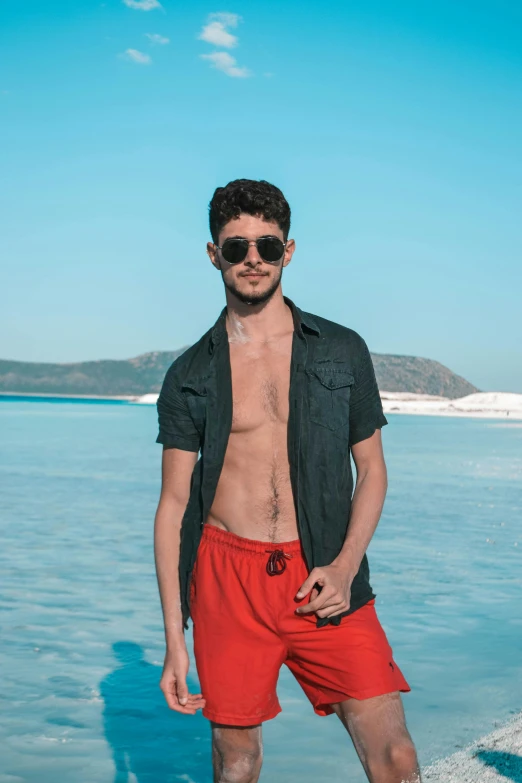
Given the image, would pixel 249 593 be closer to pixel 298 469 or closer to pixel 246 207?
pixel 298 469

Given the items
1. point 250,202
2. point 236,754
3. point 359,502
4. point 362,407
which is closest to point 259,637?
point 236,754

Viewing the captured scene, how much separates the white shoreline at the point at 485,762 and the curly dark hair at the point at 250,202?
269 cm

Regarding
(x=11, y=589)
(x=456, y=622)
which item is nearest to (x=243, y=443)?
(x=456, y=622)

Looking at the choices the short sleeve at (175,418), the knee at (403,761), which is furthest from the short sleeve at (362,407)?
the knee at (403,761)

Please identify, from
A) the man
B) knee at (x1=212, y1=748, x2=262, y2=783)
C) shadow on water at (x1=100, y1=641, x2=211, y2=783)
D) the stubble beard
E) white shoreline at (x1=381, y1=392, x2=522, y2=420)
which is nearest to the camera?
the man

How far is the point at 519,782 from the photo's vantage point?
402 cm

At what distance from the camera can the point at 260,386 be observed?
3.09 m

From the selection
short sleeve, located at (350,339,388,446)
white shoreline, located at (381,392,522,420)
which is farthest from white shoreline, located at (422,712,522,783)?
white shoreline, located at (381,392,522,420)

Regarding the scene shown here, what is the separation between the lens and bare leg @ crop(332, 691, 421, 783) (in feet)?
8.68

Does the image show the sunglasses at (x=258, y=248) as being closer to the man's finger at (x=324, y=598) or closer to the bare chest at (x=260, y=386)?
the bare chest at (x=260, y=386)

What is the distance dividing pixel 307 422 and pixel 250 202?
2.44 feet

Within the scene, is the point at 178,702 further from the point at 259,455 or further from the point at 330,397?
the point at 330,397

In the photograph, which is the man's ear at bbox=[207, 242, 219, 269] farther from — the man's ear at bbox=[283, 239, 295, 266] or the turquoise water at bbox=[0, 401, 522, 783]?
the turquoise water at bbox=[0, 401, 522, 783]

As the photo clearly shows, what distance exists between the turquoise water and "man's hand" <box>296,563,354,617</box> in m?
2.15
